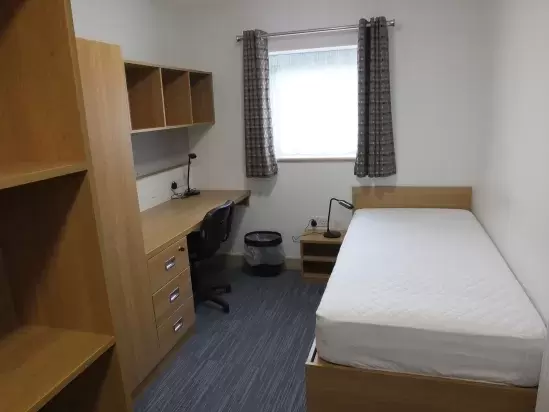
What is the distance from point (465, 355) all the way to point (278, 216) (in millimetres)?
2485

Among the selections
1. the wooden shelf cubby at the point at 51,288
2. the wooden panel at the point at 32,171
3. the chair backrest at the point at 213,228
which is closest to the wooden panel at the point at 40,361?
the wooden shelf cubby at the point at 51,288

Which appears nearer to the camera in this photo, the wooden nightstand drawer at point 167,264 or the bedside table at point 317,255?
the wooden nightstand drawer at point 167,264

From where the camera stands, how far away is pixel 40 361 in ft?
3.46

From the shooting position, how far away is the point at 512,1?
2473mm

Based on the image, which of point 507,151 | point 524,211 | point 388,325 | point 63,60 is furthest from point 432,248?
point 63,60

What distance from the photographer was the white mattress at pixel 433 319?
5.37 ft

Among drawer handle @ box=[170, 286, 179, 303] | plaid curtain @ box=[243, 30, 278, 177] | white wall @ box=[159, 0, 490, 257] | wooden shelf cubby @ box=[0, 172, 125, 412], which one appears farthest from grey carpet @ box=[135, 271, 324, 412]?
wooden shelf cubby @ box=[0, 172, 125, 412]

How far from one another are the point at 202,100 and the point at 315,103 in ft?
3.34

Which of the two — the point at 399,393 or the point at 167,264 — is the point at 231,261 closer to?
the point at 167,264

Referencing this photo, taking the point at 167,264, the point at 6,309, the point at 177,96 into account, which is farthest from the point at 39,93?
the point at 177,96

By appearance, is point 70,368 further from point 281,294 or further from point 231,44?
point 231,44

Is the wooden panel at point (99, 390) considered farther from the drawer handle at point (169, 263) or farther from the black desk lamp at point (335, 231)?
the black desk lamp at point (335, 231)

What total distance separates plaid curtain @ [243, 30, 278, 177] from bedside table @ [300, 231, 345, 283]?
676 millimetres

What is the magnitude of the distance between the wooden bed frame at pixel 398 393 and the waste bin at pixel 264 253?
1902 mm
